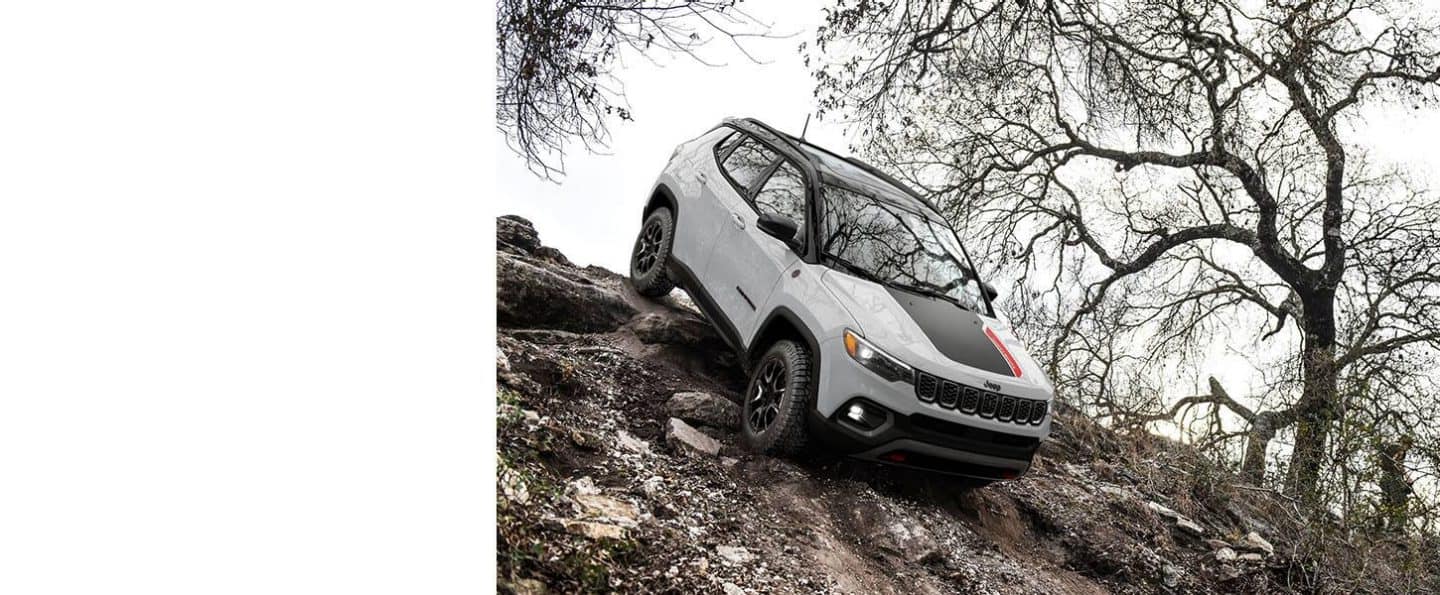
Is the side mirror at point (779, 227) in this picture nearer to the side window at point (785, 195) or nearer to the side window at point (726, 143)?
the side window at point (785, 195)

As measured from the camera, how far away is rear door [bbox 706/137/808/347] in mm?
6312

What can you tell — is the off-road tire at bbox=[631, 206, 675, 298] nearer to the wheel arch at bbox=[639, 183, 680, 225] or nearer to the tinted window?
the wheel arch at bbox=[639, 183, 680, 225]

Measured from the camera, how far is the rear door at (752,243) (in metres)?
6.31

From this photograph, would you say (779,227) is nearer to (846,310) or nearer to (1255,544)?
(846,310)

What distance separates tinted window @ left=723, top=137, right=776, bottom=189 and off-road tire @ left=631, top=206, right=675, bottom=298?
0.68 meters

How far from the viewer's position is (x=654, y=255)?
7852 millimetres

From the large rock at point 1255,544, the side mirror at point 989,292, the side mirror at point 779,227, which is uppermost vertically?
the side mirror at point 989,292

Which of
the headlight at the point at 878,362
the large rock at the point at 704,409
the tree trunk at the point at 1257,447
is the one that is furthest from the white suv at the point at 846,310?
the tree trunk at the point at 1257,447

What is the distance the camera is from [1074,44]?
8602mm

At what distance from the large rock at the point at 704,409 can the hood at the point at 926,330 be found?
46.1 inches

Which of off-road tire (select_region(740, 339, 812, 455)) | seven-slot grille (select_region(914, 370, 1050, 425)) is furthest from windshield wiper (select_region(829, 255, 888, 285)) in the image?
seven-slot grille (select_region(914, 370, 1050, 425))
